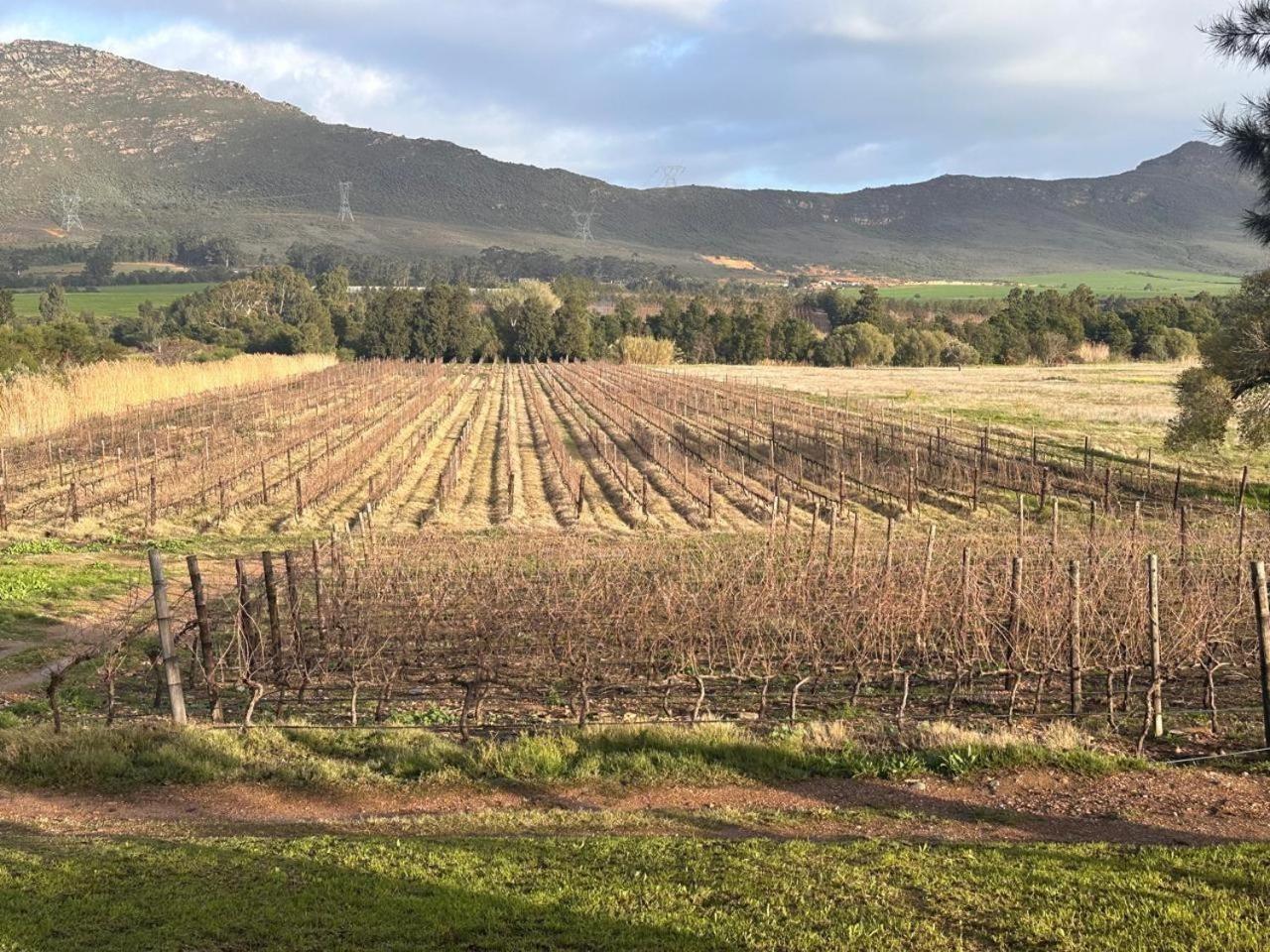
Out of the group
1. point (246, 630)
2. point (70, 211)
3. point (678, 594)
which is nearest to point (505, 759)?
point (678, 594)

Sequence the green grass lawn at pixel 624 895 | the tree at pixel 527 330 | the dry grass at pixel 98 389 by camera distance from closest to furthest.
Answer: the green grass lawn at pixel 624 895, the dry grass at pixel 98 389, the tree at pixel 527 330

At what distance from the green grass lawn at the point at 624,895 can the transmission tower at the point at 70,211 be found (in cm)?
19405

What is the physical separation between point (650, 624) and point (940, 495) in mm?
14599

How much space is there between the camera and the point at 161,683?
1141 cm

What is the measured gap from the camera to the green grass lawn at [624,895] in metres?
5.38

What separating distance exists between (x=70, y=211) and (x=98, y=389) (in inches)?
6237

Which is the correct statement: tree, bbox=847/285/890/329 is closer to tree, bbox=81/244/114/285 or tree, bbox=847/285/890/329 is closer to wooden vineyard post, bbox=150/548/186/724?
wooden vineyard post, bbox=150/548/186/724

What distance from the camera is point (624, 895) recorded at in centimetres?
585

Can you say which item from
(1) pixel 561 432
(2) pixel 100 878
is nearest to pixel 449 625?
(2) pixel 100 878

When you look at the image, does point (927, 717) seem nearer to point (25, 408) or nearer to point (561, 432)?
point (561, 432)

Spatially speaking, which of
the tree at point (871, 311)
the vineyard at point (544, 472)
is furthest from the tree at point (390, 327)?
the tree at point (871, 311)

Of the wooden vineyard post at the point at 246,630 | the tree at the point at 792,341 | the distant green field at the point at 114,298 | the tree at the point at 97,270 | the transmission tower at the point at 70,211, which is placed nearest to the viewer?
the wooden vineyard post at the point at 246,630

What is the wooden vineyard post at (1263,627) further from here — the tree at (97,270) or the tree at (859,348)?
the tree at (97,270)

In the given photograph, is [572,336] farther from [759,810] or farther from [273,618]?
[759,810]
